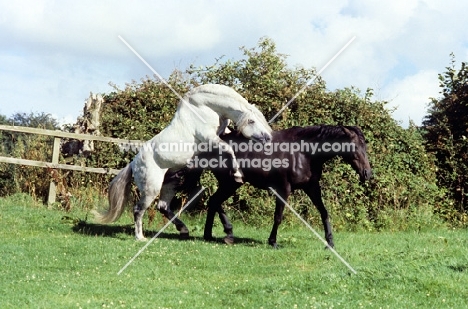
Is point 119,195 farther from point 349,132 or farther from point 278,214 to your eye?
point 349,132

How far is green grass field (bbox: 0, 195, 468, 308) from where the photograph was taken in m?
7.30

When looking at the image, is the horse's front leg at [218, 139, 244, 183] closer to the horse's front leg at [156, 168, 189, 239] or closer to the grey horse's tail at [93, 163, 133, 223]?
the horse's front leg at [156, 168, 189, 239]

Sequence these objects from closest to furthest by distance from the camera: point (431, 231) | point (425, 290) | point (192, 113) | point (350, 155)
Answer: point (425, 290)
point (350, 155)
point (192, 113)
point (431, 231)

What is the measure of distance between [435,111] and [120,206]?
8.86 meters

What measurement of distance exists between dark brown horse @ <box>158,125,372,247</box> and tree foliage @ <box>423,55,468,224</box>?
5685 mm

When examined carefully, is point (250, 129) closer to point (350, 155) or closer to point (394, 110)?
point (350, 155)

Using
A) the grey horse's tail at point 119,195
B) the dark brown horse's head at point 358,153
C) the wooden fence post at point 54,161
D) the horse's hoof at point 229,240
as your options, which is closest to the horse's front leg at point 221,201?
the horse's hoof at point 229,240

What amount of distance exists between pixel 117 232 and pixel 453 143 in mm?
8368

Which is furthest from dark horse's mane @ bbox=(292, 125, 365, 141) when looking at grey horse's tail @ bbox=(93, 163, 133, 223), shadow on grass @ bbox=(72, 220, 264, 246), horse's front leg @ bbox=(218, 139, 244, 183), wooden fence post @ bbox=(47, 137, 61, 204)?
wooden fence post @ bbox=(47, 137, 61, 204)

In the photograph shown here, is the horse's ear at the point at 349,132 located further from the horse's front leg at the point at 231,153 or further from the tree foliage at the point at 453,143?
the tree foliage at the point at 453,143

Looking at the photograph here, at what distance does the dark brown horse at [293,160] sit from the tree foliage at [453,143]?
5.69m

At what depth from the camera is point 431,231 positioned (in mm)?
13625

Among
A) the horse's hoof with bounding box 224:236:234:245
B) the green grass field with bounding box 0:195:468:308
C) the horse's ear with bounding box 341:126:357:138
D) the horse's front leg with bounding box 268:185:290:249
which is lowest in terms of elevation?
the green grass field with bounding box 0:195:468:308

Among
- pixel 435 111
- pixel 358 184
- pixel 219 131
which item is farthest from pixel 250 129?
pixel 435 111
